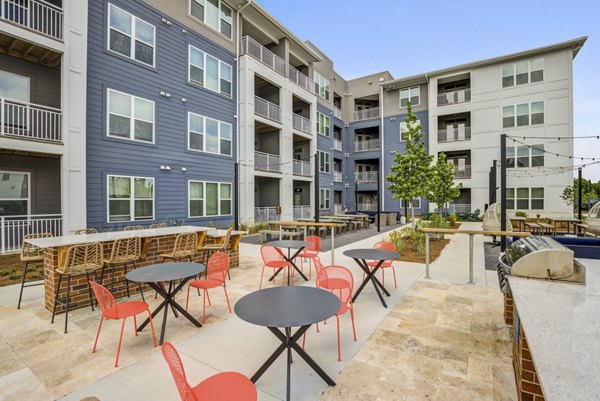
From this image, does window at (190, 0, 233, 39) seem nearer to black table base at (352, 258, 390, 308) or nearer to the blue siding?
the blue siding

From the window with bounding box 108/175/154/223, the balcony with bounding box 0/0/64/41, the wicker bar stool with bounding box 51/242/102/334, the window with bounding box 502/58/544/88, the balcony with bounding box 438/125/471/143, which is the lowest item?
the wicker bar stool with bounding box 51/242/102/334

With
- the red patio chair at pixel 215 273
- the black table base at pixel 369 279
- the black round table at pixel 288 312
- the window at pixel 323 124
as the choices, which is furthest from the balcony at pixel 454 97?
the black round table at pixel 288 312

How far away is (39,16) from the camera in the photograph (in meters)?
8.81

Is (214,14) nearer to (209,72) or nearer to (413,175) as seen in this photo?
(209,72)

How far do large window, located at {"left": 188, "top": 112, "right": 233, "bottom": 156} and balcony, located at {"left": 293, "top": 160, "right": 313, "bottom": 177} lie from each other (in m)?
5.05

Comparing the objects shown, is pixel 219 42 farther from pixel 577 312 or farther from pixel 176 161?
pixel 577 312

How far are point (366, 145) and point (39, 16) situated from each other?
882 inches

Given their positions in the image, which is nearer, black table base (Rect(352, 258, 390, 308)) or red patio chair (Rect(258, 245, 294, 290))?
black table base (Rect(352, 258, 390, 308))

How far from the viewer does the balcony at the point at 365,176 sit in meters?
25.5

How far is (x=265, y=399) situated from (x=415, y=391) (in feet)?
4.49

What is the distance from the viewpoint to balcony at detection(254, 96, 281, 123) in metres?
15.3

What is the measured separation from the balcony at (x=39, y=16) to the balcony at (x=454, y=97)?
22.8m

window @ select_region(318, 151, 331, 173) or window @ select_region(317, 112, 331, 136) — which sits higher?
window @ select_region(317, 112, 331, 136)

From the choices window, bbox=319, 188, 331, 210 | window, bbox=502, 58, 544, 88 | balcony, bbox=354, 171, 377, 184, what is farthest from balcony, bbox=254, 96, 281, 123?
window, bbox=502, 58, 544, 88
